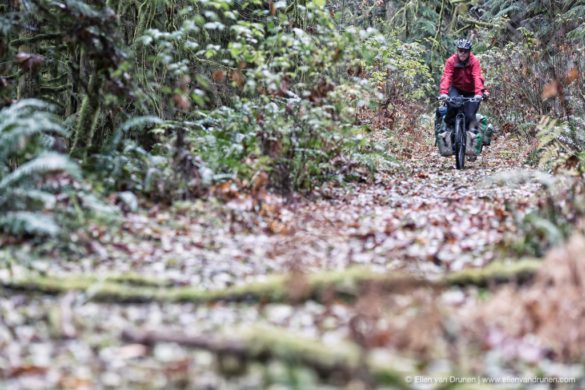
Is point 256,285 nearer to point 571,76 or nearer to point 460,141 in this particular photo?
point 460,141

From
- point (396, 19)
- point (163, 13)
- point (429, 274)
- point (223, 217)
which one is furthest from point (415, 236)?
point (396, 19)

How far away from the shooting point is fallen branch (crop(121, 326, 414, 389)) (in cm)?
320

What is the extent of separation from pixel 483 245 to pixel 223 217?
2394 millimetres

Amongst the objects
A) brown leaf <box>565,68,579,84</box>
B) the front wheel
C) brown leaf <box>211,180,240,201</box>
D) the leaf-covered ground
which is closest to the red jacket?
the front wheel

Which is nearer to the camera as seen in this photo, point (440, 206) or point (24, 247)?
point (24, 247)

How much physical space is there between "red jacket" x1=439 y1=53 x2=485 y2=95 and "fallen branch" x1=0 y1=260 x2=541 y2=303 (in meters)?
7.92

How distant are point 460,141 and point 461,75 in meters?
1.23

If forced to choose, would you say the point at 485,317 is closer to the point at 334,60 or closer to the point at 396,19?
the point at 334,60

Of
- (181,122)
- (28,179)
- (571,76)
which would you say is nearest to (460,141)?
(571,76)

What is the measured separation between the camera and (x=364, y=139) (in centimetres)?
942

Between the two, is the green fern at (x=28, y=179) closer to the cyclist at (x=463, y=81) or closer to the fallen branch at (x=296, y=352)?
the fallen branch at (x=296, y=352)

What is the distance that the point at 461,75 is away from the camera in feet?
40.3

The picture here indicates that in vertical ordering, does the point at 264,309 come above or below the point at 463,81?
below

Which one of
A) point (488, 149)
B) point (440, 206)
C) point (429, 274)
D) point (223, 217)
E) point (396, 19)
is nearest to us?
point (429, 274)
